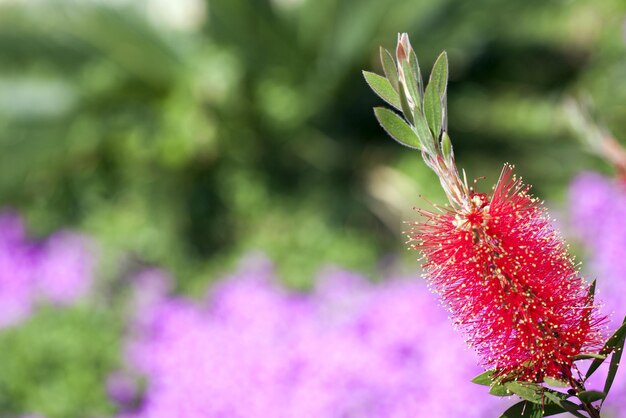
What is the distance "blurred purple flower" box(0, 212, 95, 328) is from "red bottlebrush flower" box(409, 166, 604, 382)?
2.95 metres

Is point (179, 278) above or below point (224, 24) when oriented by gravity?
below

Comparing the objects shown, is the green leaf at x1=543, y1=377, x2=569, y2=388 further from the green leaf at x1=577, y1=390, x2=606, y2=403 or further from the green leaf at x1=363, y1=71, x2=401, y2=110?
the green leaf at x1=363, y1=71, x2=401, y2=110

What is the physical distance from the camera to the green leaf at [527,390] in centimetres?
86

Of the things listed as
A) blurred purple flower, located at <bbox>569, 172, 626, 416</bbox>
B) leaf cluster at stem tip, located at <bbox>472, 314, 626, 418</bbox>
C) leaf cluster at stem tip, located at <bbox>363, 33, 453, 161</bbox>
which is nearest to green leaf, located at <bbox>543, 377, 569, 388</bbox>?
leaf cluster at stem tip, located at <bbox>472, 314, 626, 418</bbox>

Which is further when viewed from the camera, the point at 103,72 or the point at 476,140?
the point at 476,140

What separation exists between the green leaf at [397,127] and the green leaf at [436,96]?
22 millimetres

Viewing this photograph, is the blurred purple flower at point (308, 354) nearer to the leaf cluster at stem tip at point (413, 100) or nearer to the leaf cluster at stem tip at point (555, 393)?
the leaf cluster at stem tip at point (555, 393)

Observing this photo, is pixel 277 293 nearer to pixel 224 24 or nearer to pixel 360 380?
pixel 360 380

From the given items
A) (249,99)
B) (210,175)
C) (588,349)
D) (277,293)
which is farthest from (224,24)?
(588,349)

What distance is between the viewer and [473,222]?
87 centimetres

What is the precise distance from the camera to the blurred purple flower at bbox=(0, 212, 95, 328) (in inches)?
150

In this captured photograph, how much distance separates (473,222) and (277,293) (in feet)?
8.90

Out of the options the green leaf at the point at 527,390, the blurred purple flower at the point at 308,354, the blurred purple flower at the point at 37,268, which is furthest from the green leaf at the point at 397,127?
the blurred purple flower at the point at 37,268

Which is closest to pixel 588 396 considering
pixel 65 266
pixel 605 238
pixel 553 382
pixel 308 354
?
pixel 553 382
